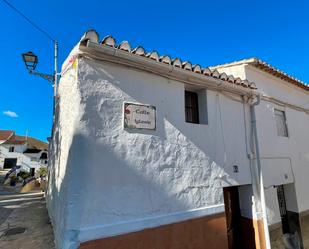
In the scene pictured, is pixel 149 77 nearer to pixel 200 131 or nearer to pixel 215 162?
pixel 200 131

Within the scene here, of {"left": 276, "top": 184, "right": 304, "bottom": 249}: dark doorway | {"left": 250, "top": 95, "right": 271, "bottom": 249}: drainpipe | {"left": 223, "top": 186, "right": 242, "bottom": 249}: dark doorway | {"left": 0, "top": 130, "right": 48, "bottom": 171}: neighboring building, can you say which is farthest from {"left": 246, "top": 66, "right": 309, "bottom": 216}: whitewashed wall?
{"left": 0, "top": 130, "right": 48, "bottom": 171}: neighboring building

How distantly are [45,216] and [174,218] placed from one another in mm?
5632

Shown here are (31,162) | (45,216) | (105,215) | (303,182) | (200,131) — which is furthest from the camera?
(31,162)

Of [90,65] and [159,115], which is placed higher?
[90,65]

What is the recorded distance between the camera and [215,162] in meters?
5.37

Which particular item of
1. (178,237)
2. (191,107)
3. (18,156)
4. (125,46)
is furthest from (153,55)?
(18,156)

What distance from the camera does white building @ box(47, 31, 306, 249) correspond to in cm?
359

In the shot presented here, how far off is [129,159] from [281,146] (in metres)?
Result: 6.40

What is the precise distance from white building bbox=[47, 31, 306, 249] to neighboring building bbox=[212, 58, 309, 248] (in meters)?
1.27

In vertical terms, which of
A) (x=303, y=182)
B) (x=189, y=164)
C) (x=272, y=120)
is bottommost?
(x=303, y=182)

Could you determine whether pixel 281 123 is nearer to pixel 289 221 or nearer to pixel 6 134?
pixel 289 221

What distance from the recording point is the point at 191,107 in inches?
227

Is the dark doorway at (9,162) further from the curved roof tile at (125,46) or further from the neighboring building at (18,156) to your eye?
the curved roof tile at (125,46)

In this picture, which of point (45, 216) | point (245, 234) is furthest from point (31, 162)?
point (245, 234)
